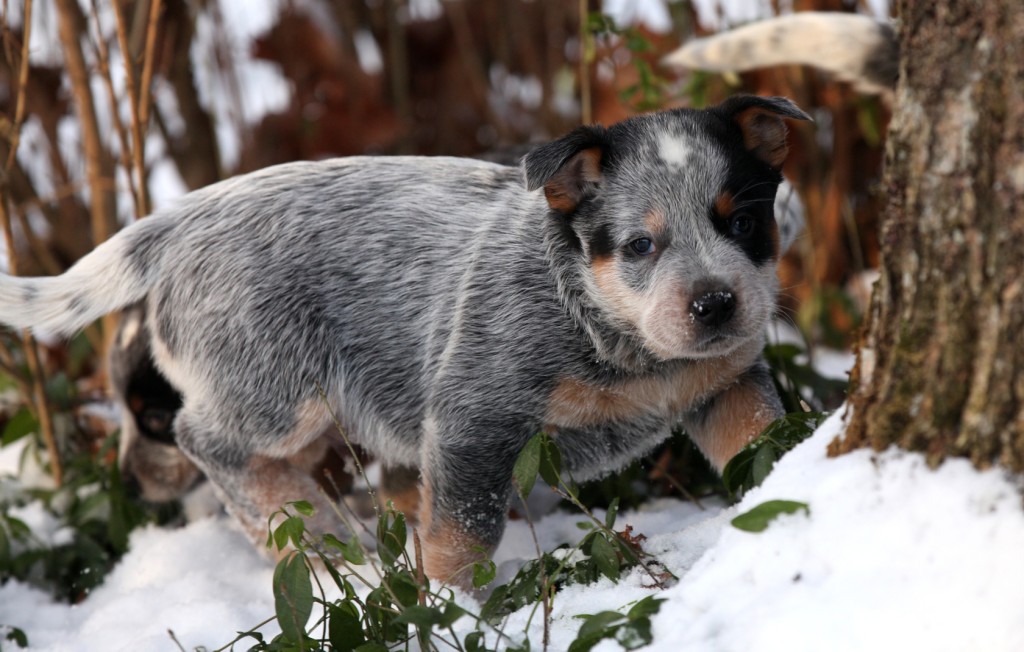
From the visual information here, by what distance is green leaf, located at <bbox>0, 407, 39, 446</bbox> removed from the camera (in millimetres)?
4609

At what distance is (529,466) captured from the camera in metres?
2.78

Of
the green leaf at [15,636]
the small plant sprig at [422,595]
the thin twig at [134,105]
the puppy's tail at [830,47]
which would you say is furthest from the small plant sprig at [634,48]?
the green leaf at [15,636]

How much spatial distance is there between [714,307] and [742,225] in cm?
35

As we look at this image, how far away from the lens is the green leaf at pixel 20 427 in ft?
15.1

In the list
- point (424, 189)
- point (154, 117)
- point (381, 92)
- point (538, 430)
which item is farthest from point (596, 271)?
point (381, 92)

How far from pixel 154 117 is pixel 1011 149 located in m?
5.14

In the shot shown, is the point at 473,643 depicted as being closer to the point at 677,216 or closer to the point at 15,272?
the point at 677,216

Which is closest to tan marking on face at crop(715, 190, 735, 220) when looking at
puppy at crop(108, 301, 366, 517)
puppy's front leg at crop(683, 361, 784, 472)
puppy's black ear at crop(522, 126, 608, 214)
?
puppy's black ear at crop(522, 126, 608, 214)

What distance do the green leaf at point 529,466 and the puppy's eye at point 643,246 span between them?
0.62 m

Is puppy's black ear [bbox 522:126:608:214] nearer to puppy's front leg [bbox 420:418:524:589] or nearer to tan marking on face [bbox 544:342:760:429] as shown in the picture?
tan marking on face [bbox 544:342:760:429]

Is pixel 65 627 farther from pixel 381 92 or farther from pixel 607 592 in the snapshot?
pixel 381 92

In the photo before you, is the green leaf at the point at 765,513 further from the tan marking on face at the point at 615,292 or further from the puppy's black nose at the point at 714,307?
the tan marking on face at the point at 615,292

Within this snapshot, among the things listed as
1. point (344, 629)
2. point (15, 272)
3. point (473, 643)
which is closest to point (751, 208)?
point (473, 643)

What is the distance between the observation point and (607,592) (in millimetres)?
2715
